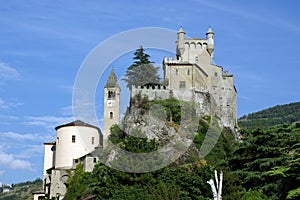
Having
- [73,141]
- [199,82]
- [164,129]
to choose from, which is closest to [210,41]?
[199,82]

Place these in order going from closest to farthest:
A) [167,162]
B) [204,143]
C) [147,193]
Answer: [147,193]
[167,162]
[204,143]

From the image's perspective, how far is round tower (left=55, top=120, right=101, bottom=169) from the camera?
2315 inches

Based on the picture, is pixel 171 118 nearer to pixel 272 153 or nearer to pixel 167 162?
pixel 167 162

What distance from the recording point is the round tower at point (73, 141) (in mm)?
58812

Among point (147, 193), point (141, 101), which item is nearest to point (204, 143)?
point (141, 101)

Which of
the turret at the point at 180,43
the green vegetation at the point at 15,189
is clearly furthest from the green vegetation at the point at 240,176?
the green vegetation at the point at 15,189

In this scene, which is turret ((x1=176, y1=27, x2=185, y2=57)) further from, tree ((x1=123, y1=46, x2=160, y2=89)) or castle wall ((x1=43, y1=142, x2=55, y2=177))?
castle wall ((x1=43, y1=142, x2=55, y2=177))

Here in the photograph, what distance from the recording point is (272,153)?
3500 centimetres

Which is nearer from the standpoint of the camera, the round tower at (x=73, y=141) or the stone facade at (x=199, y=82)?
the round tower at (x=73, y=141)

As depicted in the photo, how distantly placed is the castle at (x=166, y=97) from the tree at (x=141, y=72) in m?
1.01

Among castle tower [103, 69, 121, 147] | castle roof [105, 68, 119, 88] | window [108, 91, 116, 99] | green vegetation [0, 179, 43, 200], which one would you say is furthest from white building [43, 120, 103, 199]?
green vegetation [0, 179, 43, 200]

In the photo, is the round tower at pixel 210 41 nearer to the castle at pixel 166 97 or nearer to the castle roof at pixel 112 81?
the castle at pixel 166 97

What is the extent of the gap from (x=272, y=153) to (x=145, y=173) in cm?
954

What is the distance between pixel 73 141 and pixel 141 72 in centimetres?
1360
